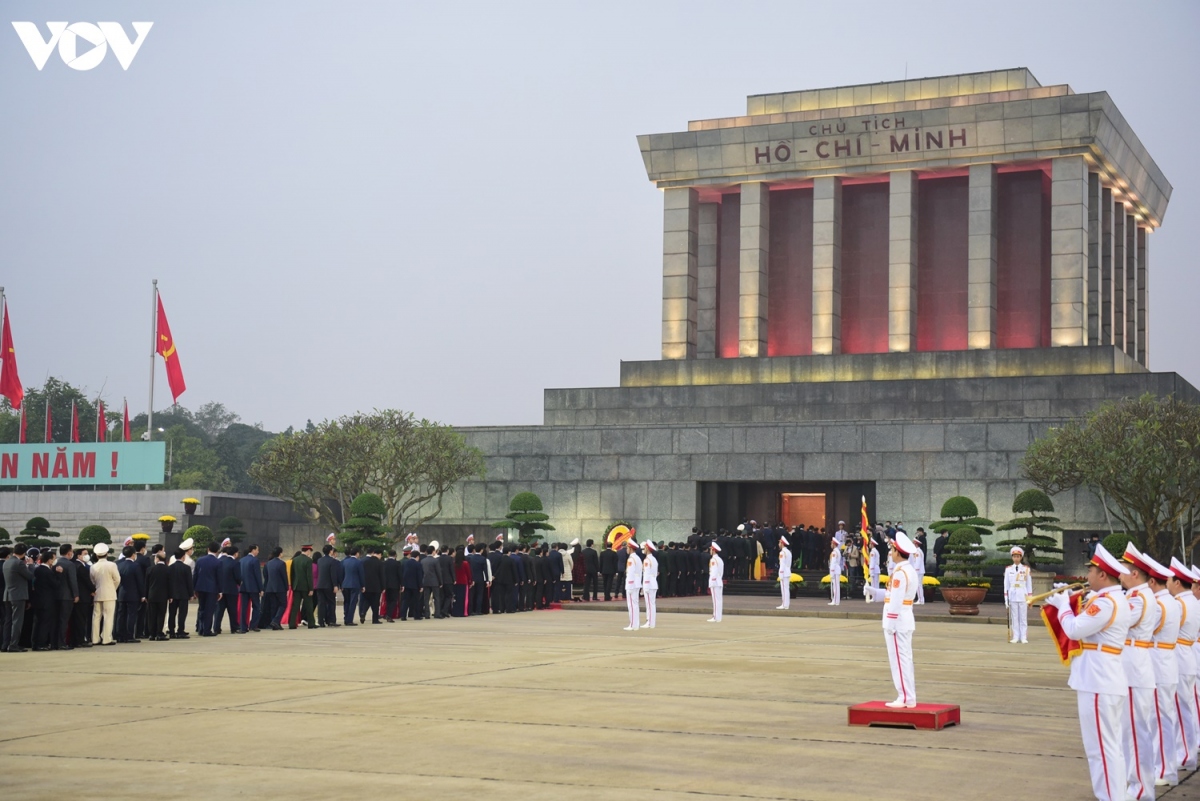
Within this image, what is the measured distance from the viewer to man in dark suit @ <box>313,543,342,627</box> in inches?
979

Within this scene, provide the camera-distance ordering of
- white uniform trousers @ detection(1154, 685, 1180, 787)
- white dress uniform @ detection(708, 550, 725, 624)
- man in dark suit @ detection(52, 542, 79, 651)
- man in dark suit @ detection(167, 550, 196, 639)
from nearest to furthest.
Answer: white uniform trousers @ detection(1154, 685, 1180, 787) → man in dark suit @ detection(52, 542, 79, 651) → man in dark suit @ detection(167, 550, 196, 639) → white dress uniform @ detection(708, 550, 725, 624)

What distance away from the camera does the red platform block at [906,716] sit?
12320 millimetres

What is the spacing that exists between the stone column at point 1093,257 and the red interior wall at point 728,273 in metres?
12.2

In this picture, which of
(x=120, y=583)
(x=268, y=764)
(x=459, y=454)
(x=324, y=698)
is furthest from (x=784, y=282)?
(x=268, y=764)

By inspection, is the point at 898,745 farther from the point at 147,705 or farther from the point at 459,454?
the point at 459,454

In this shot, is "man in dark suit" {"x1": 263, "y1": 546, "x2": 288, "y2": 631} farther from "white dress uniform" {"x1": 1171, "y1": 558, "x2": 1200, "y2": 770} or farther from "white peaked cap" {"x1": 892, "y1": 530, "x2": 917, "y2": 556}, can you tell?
"white dress uniform" {"x1": 1171, "y1": 558, "x2": 1200, "y2": 770}

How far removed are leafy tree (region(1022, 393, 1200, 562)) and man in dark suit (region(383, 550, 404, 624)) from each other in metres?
16.8

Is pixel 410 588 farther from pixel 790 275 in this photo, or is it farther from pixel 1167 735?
pixel 790 275

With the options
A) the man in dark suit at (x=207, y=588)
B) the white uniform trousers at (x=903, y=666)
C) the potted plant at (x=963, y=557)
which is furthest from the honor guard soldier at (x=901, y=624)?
the potted plant at (x=963, y=557)

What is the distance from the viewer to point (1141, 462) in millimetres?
31984

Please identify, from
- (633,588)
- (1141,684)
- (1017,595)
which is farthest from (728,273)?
(1141,684)

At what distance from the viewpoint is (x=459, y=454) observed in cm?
4284

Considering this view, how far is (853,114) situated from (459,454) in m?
18.3

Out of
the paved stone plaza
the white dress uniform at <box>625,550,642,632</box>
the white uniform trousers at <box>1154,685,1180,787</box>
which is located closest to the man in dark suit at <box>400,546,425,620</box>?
the white dress uniform at <box>625,550,642,632</box>
